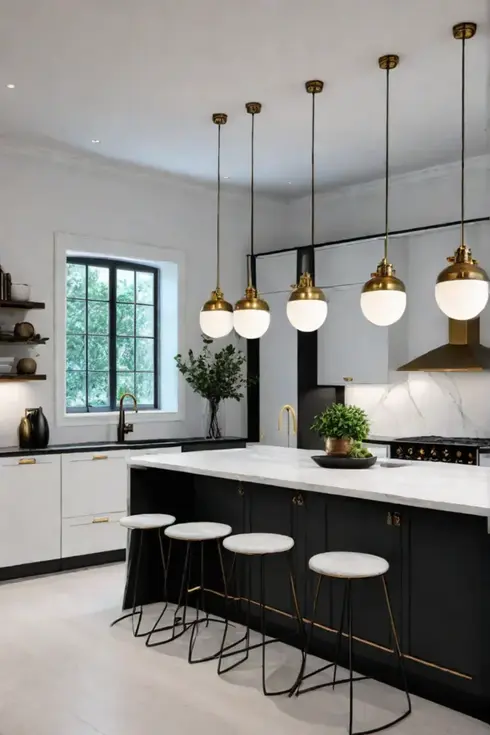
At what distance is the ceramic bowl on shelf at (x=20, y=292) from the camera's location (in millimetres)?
5527

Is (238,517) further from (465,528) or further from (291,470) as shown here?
(465,528)

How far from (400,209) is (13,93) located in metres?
3.34

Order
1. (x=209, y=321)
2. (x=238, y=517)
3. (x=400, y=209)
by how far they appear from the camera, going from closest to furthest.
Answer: (x=238, y=517)
(x=209, y=321)
(x=400, y=209)

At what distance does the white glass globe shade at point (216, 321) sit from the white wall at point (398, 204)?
89.8 inches

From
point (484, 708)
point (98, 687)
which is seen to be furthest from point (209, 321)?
point (484, 708)

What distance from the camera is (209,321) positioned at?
182 inches

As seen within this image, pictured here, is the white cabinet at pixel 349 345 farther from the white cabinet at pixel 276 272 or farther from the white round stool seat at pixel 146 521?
the white round stool seat at pixel 146 521

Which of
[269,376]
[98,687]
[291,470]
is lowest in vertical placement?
[98,687]

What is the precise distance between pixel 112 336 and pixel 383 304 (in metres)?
3.32

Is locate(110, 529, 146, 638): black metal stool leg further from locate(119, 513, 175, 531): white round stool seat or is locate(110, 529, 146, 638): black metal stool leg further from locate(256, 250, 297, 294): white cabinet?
locate(256, 250, 297, 294): white cabinet

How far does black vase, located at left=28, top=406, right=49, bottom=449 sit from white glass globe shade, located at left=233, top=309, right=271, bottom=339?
6.39ft

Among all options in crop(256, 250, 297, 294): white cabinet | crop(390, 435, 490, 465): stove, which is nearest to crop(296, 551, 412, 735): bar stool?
crop(390, 435, 490, 465): stove

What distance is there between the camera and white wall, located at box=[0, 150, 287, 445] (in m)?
5.75

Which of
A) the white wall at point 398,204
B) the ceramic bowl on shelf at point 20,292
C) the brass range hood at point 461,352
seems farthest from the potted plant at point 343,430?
the ceramic bowl on shelf at point 20,292
